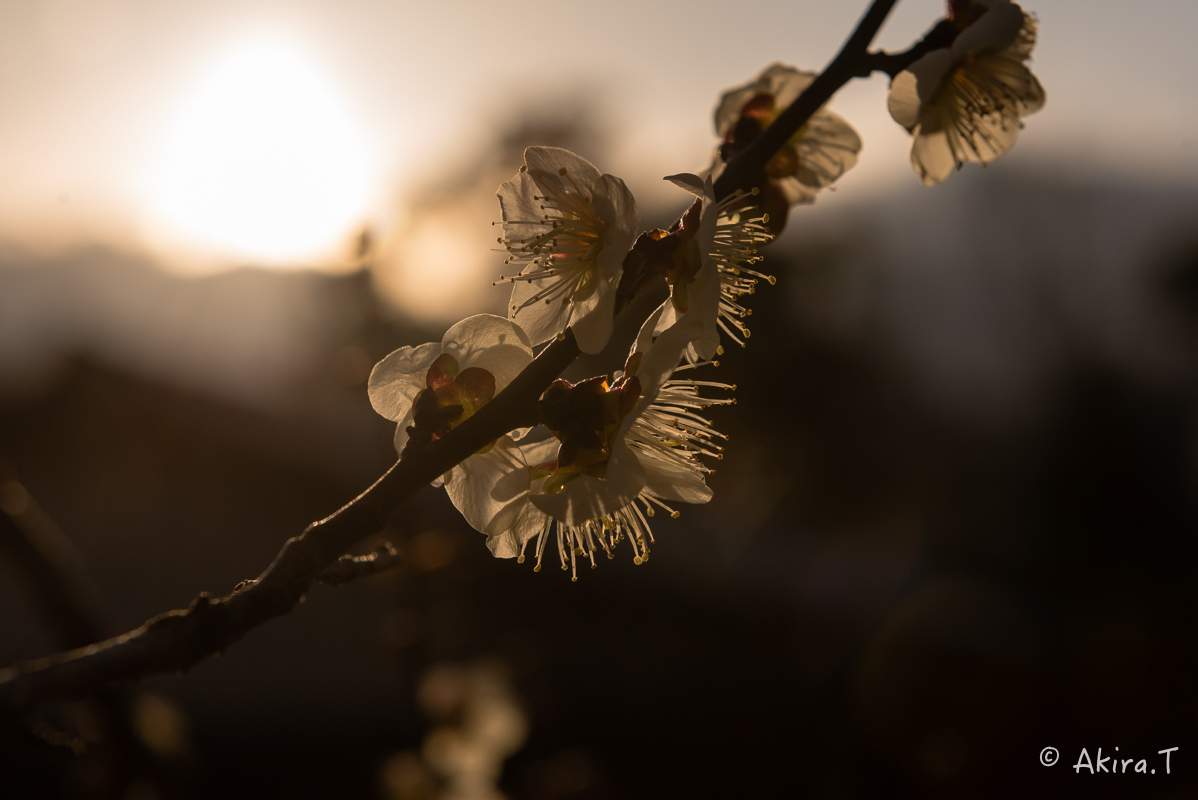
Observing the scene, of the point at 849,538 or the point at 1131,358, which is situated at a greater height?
the point at 1131,358

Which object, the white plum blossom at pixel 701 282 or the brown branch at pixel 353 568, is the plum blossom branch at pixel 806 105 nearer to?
the white plum blossom at pixel 701 282

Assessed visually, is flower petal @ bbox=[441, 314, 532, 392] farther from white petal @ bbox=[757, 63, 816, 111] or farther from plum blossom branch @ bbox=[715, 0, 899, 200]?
white petal @ bbox=[757, 63, 816, 111]

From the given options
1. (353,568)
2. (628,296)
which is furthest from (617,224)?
(353,568)

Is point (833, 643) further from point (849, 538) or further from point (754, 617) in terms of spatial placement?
point (849, 538)

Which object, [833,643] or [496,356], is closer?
[496,356]

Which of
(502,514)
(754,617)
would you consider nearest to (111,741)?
(502,514)

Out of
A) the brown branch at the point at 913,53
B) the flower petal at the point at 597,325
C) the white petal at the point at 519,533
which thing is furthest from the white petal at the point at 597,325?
the brown branch at the point at 913,53
